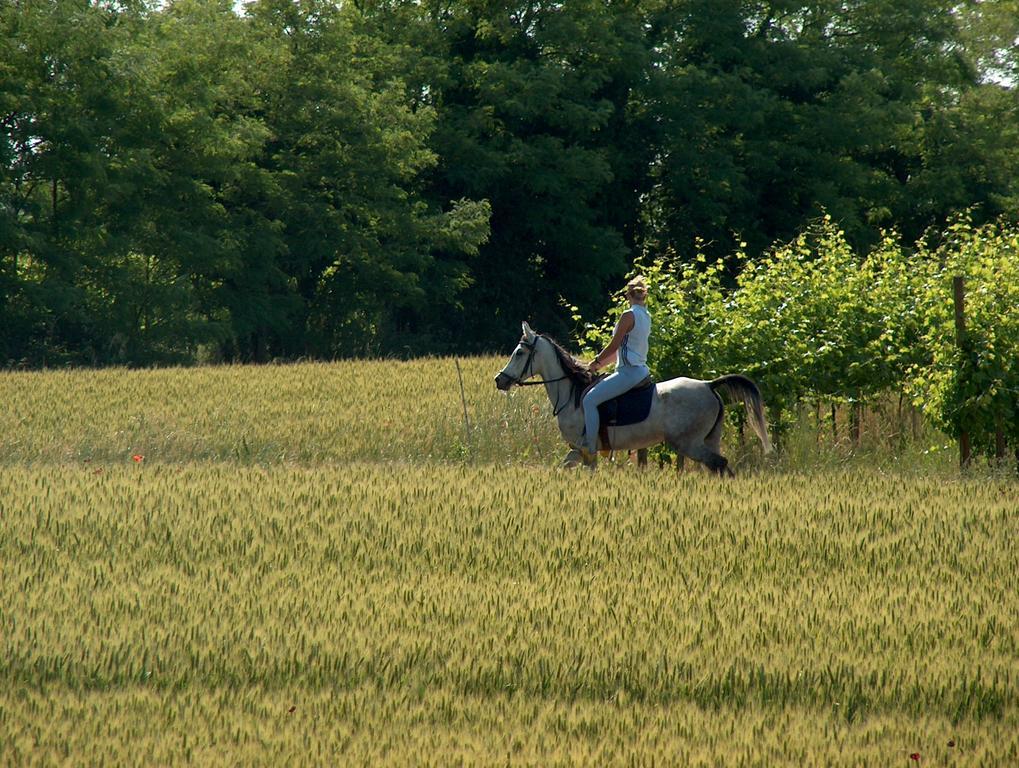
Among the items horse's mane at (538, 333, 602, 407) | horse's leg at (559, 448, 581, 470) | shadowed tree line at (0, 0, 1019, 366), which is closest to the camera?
horse's mane at (538, 333, 602, 407)

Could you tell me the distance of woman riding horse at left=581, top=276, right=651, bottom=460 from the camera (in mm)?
14125

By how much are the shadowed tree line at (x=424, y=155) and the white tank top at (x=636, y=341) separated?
86.9ft

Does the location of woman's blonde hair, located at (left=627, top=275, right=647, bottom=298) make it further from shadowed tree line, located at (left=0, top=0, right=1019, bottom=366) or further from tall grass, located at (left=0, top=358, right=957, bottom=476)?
shadowed tree line, located at (left=0, top=0, right=1019, bottom=366)

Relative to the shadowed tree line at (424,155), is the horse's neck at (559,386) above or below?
below

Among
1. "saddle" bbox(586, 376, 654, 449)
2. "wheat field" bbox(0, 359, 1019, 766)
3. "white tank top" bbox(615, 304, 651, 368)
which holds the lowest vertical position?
"wheat field" bbox(0, 359, 1019, 766)

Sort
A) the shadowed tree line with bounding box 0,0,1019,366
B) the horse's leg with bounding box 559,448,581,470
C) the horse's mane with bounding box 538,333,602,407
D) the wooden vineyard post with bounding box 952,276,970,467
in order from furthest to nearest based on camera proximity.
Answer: the shadowed tree line with bounding box 0,0,1019,366
the wooden vineyard post with bounding box 952,276,970,467
the horse's leg with bounding box 559,448,581,470
the horse's mane with bounding box 538,333,602,407

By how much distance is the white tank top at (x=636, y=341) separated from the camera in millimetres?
14133

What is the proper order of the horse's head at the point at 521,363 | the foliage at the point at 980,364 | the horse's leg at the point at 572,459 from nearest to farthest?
1. the horse's head at the point at 521,363
2. the horse's leg at the point at 572,459
3. the foliage at the point at 980,364

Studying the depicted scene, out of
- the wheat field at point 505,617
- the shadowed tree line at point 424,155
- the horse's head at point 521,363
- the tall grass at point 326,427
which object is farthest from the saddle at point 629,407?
the shadowed tree line at point 424,155

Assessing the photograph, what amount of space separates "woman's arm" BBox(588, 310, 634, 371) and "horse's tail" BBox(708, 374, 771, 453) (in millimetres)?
1115

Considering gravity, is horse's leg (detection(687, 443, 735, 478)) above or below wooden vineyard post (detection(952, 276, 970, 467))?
below

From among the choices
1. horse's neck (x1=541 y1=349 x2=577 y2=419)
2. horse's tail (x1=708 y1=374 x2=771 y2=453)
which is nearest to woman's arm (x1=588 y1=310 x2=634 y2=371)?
horse's neck (x1=541 y1=349 x2=577 y2=419)

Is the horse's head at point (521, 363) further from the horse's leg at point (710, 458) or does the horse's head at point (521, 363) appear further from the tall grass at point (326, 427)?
the tall grass at point (326, 427)

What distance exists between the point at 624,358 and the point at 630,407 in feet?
1.83
